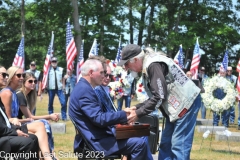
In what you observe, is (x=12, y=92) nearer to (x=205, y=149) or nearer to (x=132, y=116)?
(x=132, y=116)

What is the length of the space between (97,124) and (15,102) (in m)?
2.74

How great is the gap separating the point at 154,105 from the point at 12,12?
36.7m

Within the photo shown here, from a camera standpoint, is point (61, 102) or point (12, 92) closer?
point (12, 92)

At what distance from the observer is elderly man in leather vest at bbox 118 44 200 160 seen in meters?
6.07

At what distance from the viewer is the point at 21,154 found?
253 inches

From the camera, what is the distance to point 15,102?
8.21m

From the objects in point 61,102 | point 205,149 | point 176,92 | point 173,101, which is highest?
point 176,92

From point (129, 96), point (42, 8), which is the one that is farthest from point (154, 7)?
point (129, 96)

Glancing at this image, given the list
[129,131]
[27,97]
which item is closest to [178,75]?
[129,131]

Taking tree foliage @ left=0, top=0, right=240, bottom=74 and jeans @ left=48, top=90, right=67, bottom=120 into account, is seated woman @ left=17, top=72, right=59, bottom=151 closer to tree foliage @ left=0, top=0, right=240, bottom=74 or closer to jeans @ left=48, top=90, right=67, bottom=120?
jeans @ left=48, top=90, right=67, bottom=120

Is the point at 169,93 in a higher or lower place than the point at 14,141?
higher

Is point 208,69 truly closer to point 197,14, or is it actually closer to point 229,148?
point 197,14

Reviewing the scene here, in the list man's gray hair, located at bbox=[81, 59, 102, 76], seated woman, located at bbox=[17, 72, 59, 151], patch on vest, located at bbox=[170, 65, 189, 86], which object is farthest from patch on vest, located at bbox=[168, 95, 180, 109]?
seated woman, located at bbox=[17, 72, 59, 151]

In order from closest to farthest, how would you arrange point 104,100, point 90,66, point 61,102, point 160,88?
1. point 160,88
2. point 90,66
3. point 104,100
4. point 61,102
